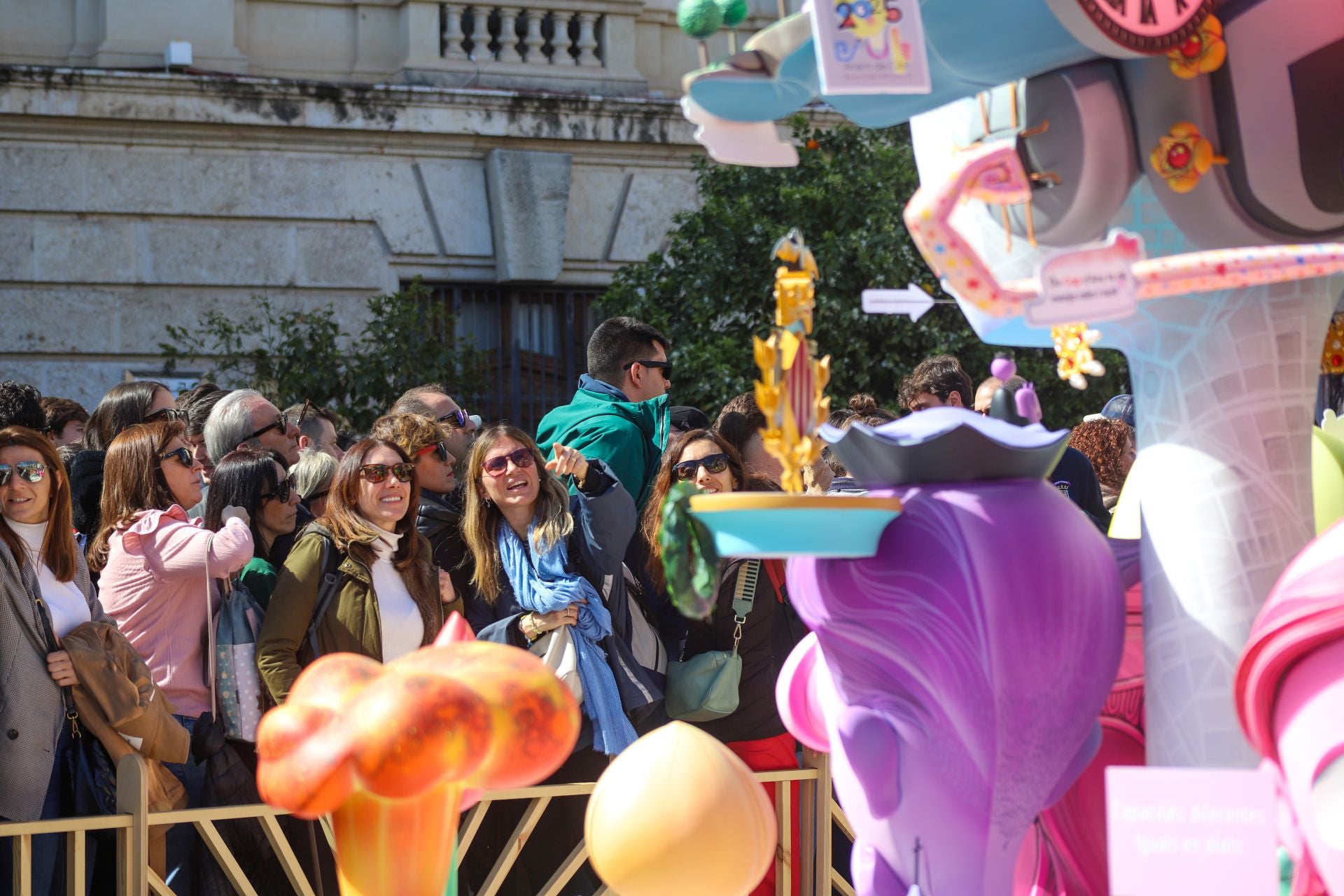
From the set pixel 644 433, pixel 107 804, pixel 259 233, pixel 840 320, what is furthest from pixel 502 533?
pixel 259 233

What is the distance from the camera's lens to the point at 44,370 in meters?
9.90

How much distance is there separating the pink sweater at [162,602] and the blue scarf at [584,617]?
2.45 ft

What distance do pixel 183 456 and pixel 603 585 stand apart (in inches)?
50.9

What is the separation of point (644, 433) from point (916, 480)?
126 inches

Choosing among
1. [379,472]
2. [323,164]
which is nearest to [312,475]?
[379,472]

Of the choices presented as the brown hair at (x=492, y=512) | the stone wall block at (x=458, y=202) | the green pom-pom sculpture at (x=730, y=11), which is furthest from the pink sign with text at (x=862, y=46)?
the stone wall block at (x=458, y=202)

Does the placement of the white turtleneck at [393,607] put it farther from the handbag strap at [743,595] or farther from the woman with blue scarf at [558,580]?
the handbag strap at [743,595]

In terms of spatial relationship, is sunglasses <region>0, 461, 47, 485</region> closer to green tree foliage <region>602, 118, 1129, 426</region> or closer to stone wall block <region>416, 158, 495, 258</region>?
green tree foliage <region>602, 118, 1129, 426</region>

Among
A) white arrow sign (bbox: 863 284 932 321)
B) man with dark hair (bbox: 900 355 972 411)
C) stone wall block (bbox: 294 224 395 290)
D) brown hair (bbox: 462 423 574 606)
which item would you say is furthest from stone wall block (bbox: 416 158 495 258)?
white arrow sign (bbox: 863 284 932 321)

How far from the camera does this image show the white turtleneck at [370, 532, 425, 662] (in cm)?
452

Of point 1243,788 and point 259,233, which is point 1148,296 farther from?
point 259,233

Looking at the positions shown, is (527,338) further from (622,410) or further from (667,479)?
(667,479)

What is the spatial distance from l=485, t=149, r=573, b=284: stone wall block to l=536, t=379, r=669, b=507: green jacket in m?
5.18

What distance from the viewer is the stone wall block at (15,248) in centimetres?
977
